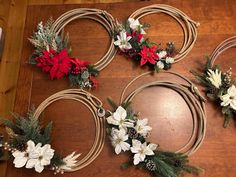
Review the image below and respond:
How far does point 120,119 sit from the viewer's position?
974mm

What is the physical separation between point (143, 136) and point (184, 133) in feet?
0.54

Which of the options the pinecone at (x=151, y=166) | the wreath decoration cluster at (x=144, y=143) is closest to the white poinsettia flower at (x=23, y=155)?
the wreath decoration cluster at (x=144, y=143)

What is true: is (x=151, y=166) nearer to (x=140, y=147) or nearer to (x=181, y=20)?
(x=140, y=147)

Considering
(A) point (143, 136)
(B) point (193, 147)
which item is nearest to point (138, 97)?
(A) point (143, 136)

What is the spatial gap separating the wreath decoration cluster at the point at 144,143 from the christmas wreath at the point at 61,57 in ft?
0.53

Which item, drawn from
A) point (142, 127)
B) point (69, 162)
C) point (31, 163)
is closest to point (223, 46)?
point (142, 127)

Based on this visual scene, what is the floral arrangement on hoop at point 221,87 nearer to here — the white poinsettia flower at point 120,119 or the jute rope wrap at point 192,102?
the jute rope wrap at point 192,102

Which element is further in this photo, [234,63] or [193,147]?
[234,63]

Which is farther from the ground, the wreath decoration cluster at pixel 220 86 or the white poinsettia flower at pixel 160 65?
the white poinsettia flower at pixel 160 65

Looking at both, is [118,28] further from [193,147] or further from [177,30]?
[193,147]

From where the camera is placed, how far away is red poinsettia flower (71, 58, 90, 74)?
1073mm

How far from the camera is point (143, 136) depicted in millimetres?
986

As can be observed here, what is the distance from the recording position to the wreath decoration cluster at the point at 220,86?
1002mm

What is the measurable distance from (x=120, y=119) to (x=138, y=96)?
0.15 m
